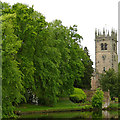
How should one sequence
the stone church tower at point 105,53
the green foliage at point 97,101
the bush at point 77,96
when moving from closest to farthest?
1. the green foliage at point 97,101
2. the bush at point 77,96
3. the stone church tower at point 105,53

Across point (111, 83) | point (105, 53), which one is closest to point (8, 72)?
point (111, 83)

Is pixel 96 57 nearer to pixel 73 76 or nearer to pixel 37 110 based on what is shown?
pixel 73 76

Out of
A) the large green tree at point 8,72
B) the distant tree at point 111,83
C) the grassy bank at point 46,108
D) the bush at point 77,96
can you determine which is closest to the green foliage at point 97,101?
the grassy bank at point 46,108

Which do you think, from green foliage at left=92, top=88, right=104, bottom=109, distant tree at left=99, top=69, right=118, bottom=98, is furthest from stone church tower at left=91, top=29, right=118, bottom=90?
green foliage at left=92, top=88, right=104, bottom=109

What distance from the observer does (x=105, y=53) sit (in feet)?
301

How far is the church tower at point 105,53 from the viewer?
91500 millimetres

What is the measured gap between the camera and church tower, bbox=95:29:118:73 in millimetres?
91500

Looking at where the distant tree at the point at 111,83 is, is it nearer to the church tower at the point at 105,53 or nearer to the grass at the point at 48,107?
the grass at the point at 48,107

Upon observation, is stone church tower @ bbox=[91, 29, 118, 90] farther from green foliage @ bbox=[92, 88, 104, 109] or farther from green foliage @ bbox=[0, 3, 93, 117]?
green foliage @ bbox=[92, 88, 104, 109]

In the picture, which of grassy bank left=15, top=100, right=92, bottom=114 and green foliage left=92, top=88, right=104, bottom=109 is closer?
grassy bank left=15, top=100, right=92, bottom=114

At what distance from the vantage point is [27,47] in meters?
36.3

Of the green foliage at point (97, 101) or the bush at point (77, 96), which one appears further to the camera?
the bush at point (77, 96)

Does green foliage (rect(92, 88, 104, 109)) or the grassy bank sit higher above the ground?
green foliage (rect(92, 88, 104, 109))

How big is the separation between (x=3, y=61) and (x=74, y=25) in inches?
933
